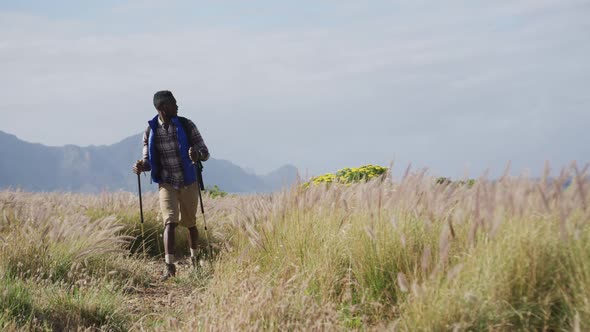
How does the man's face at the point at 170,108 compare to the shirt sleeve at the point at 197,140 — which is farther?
the shirt sleeve at the point at 197,140

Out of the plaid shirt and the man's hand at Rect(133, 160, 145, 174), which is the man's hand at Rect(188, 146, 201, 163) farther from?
the man's hand at Rect(133, 160, 145, 174)

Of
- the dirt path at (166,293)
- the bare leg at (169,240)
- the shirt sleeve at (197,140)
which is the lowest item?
the dirt path at (166,293)

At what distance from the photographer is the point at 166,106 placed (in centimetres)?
748

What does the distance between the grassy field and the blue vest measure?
3.63ft

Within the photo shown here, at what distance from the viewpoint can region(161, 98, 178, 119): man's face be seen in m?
7.48

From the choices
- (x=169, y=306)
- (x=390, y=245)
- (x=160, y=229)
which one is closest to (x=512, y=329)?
(x=390, y=245)

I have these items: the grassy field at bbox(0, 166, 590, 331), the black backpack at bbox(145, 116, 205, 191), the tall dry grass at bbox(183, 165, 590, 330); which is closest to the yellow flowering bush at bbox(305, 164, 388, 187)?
the black backpack at bbox(145, 116, 205, 191)

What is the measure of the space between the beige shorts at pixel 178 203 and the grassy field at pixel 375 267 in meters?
0.90

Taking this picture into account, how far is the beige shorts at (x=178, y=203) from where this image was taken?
7.52m

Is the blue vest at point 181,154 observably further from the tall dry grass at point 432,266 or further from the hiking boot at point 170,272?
the tall dry grass at point 432,266

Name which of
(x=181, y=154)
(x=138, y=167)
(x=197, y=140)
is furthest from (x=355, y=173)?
(x=138, y=167)

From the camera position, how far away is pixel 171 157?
7562 mm

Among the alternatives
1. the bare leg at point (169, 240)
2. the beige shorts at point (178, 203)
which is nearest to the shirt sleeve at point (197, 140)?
the beige shorts at point (178, 203)

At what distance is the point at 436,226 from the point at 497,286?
0.99 metres
